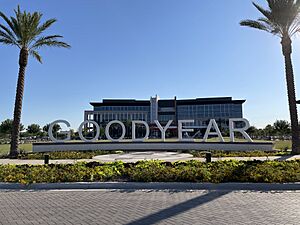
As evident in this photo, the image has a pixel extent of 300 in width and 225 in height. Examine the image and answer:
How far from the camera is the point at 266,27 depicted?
22.8 meters

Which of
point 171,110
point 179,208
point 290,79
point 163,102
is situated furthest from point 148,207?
point 163,102

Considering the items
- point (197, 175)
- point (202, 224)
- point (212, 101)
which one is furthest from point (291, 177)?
point (212, 101)

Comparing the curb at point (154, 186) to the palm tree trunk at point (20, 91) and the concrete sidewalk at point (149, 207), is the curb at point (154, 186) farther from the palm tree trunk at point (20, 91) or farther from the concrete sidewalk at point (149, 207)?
the palm tree trunk at point (20, 91)

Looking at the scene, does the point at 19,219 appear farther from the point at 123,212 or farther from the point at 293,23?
the point at 293,23

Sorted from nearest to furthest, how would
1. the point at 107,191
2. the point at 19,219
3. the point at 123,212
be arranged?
the point at 19,219
the point at 123,212
the point at 107,191

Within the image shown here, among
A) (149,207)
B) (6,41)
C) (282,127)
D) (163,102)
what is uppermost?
(163,102)

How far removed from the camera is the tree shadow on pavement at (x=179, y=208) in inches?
234

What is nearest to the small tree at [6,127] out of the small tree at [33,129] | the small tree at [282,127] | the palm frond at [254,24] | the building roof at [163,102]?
the small tree at [33,129]

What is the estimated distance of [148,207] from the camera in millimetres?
7043

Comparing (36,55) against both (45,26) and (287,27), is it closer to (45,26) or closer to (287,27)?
(45,26)

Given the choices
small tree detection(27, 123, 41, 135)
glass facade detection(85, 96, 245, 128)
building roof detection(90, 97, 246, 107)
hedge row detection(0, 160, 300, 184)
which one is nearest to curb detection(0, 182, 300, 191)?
hedge row detection(0, 160, 300, 184)

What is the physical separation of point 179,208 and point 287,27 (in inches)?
808

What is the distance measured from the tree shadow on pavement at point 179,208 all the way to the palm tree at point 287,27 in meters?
15.2

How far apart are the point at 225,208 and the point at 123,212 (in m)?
2.66
